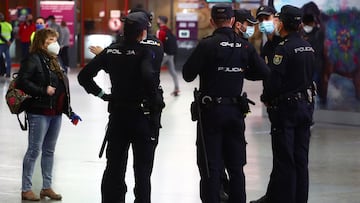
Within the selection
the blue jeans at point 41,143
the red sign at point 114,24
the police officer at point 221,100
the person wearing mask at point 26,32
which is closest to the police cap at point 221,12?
the police officer at point 221,100

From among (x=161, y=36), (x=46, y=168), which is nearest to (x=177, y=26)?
(x=161, y=36)

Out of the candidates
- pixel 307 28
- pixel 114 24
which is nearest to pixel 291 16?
pixel 307 28

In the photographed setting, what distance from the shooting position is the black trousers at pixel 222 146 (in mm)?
8305

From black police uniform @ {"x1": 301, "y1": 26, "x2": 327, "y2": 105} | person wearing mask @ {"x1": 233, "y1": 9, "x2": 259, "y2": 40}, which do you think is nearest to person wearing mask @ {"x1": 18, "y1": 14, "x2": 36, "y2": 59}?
black police uniform @ {"x1": 301, "y1": 26, "x2": 327, "y2": 105}

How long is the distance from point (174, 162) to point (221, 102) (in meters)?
4.22

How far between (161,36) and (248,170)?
459 inches

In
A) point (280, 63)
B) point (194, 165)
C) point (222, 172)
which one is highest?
point (280, 63)

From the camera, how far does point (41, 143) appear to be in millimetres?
9750

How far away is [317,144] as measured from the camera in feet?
47.5

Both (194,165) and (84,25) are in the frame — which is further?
(84,25)

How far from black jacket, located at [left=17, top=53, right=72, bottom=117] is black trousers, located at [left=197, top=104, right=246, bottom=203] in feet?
6.74

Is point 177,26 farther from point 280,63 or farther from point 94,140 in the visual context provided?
point 280,63

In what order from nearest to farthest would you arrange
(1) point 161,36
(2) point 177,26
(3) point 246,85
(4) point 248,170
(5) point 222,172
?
(5) point 222,172
(4) point 248,170
(1) point 161,36
(3) point 246,85
(2) point 177,26

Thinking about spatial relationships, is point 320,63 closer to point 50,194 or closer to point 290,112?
point 290,112
